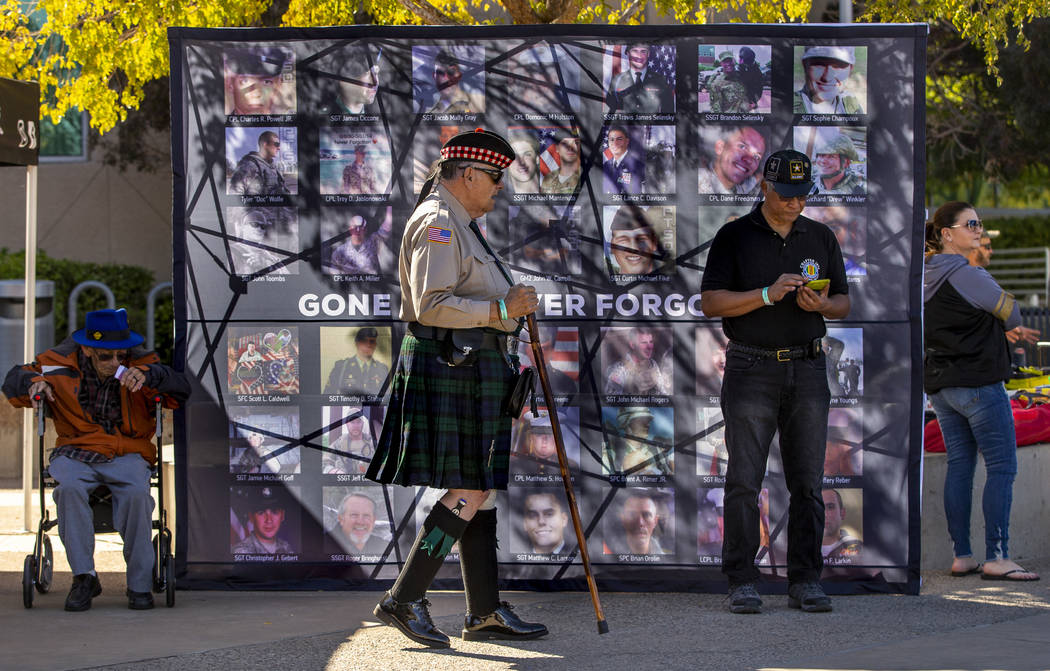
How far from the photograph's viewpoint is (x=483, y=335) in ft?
18.3

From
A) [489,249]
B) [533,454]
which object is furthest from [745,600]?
[489,249]

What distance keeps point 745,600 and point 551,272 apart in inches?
70.2

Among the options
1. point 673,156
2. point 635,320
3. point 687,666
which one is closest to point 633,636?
point 687,666

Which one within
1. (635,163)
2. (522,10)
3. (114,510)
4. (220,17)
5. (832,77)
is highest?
(220,17)

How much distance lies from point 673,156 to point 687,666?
101 inches

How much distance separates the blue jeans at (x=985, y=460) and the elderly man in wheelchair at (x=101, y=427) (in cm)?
396

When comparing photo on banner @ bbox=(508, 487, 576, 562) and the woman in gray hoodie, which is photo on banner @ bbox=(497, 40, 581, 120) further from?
the woman in gray hoodie

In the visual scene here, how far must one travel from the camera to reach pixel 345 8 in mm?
10859

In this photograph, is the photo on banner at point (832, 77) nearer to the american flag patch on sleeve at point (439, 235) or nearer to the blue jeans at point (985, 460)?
the blue jeans at point (985, 460)

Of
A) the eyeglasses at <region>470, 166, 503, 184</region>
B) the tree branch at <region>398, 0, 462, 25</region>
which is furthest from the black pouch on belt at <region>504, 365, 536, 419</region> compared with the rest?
the tree branch at <region>398, 0, 462, 25</region>

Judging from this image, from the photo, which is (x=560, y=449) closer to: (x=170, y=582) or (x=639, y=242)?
(x=639, y=242)

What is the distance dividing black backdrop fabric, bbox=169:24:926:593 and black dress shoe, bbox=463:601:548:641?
1.00 meters

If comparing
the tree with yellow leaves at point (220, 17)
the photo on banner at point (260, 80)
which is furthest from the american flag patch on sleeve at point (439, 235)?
the tree with yellow leaves at point (220, 17)

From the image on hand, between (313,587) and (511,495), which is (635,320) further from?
(313,587)
